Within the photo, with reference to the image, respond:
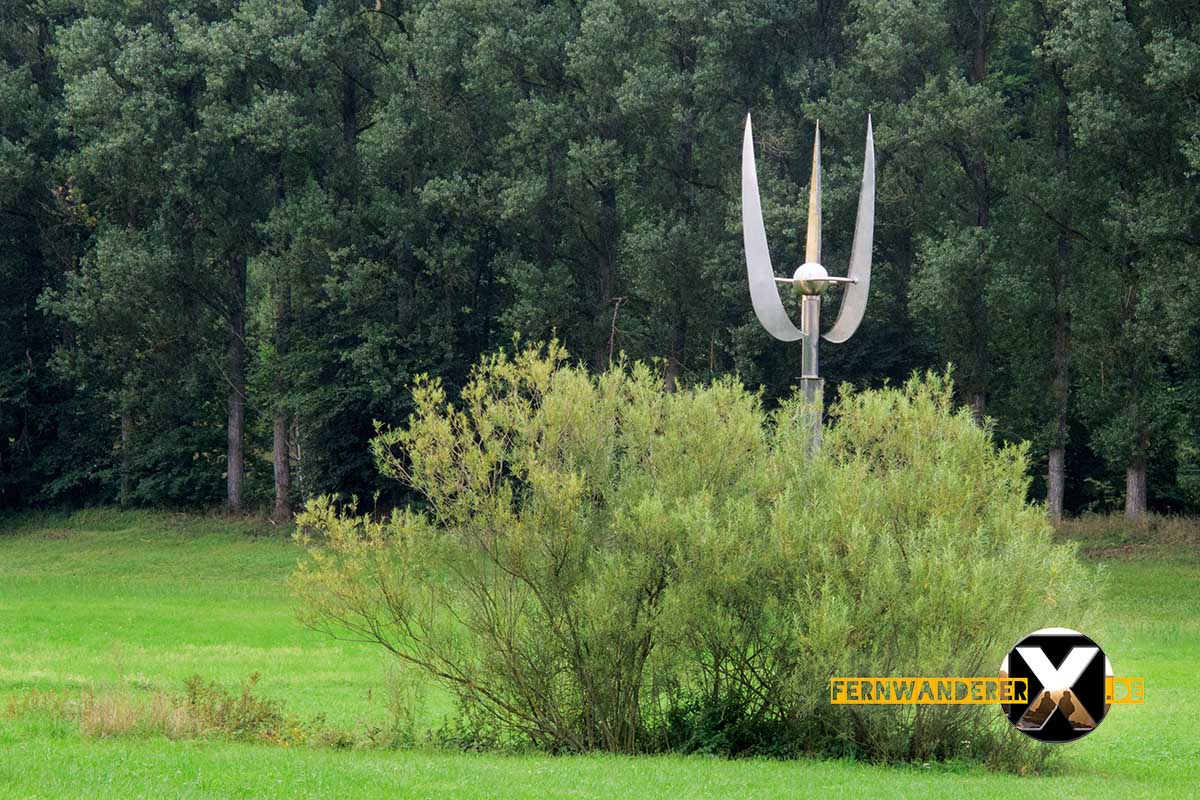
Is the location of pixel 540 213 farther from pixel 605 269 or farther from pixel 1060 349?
pixel 1060 349

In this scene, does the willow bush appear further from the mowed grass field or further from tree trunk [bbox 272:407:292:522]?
tree trunk [bbox 272:407:292:522]

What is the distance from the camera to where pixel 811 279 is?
1875cm

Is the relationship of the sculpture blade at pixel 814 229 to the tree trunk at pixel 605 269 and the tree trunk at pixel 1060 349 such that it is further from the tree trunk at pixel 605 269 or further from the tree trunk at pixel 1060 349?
the tree trunk at pixel 605 269

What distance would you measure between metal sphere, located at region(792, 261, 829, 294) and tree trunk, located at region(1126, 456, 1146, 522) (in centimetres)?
1871

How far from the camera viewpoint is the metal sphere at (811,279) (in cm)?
1873

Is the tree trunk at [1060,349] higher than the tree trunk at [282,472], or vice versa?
the tree trunk at [1060,349]

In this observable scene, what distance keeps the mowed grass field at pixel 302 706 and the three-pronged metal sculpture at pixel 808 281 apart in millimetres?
5155

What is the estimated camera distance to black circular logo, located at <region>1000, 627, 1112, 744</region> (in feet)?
44.0

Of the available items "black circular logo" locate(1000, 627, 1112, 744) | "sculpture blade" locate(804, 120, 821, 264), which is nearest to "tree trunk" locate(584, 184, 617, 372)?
"sculpture blade" locate(804, 120, 821, 264)

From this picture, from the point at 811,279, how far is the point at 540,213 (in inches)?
917

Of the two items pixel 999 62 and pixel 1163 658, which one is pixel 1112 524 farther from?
pixel 999 62

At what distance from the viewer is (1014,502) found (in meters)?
15.9

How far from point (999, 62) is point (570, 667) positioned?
29435 mm

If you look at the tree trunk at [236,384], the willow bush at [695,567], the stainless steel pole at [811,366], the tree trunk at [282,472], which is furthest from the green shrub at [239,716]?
the tree trunk at [236,384]
